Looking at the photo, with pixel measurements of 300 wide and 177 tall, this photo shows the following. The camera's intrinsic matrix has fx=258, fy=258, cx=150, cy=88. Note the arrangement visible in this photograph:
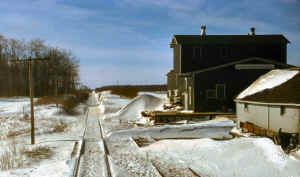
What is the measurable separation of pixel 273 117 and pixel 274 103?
732 mm

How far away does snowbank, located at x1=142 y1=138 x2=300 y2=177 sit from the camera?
8352 millimetres

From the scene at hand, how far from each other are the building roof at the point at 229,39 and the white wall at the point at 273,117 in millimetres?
13666

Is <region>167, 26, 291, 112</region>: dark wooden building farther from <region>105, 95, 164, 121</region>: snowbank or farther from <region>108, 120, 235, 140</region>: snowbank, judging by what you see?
<region>108, 120, 235, 140</region>: snowbank

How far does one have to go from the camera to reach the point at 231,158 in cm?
997

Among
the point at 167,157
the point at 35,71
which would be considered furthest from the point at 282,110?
the point at 35,71

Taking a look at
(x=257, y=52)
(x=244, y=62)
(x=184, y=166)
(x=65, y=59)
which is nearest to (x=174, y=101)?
(x=244, y=62)

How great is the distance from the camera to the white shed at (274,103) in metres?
12.0

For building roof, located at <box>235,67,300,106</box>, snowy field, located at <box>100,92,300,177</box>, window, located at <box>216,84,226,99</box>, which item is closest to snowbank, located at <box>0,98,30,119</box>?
snowy field, located at <box>100,92,300,177</box>

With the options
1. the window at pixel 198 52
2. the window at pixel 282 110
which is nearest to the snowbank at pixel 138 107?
the window at pixel 198 52

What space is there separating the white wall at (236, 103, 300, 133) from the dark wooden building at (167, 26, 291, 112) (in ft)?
26.1

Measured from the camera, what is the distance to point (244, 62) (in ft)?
77.6

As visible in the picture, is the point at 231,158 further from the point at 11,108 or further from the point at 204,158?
the point at 11,108

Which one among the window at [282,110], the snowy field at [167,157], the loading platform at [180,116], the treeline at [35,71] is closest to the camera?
the snowy field at [167,157]

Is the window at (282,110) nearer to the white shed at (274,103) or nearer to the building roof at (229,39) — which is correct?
the white shed at (274,103)
